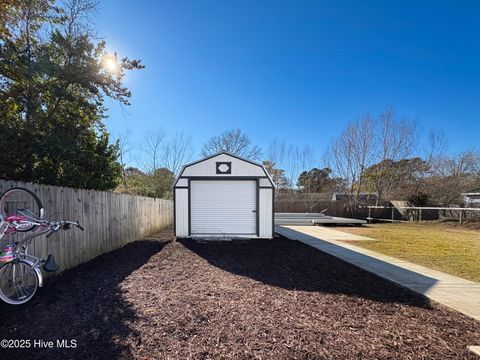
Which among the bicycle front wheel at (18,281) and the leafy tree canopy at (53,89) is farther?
the leafy tree canopy at (53,89)

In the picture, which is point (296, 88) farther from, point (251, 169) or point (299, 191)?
point (299, 191)

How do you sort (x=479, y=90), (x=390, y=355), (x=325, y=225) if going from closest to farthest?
(x=390, y=355) → (x=479, y=90) → (x=325, y=225)

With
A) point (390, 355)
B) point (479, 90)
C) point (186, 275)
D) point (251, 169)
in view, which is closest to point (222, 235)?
point (251, 169)

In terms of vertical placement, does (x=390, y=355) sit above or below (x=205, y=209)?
below

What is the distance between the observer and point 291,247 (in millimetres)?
8156

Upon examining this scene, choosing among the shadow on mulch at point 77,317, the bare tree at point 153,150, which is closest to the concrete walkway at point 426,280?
the shadow on mulch at point 77,317

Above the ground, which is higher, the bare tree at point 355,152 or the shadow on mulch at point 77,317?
the bare tree at point 355,152

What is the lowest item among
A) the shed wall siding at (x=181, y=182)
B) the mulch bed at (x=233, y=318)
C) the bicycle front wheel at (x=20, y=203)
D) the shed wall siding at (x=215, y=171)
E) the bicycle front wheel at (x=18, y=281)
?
the mulch bed at (x=233, y=318)

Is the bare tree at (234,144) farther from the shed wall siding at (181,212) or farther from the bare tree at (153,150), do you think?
the shed wall siding at (181,212)

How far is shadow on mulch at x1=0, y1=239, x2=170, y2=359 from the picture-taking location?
7.60 feet

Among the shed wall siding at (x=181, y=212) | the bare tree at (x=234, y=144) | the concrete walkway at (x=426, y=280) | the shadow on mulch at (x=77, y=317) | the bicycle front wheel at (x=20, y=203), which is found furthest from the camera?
the bare tree at (x=234, y=144)

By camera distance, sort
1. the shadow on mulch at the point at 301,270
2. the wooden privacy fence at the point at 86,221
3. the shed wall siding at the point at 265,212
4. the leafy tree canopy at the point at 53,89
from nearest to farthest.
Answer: the shadow on mulch at the point at 301,270
the wooden privacy fence at the point at 86,221
the leafy tree canopy at the point at 53,89
the shed wall siding at the point at 265,212

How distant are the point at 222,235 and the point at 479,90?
13.4 meters

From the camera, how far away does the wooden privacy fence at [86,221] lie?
438 centimetres
